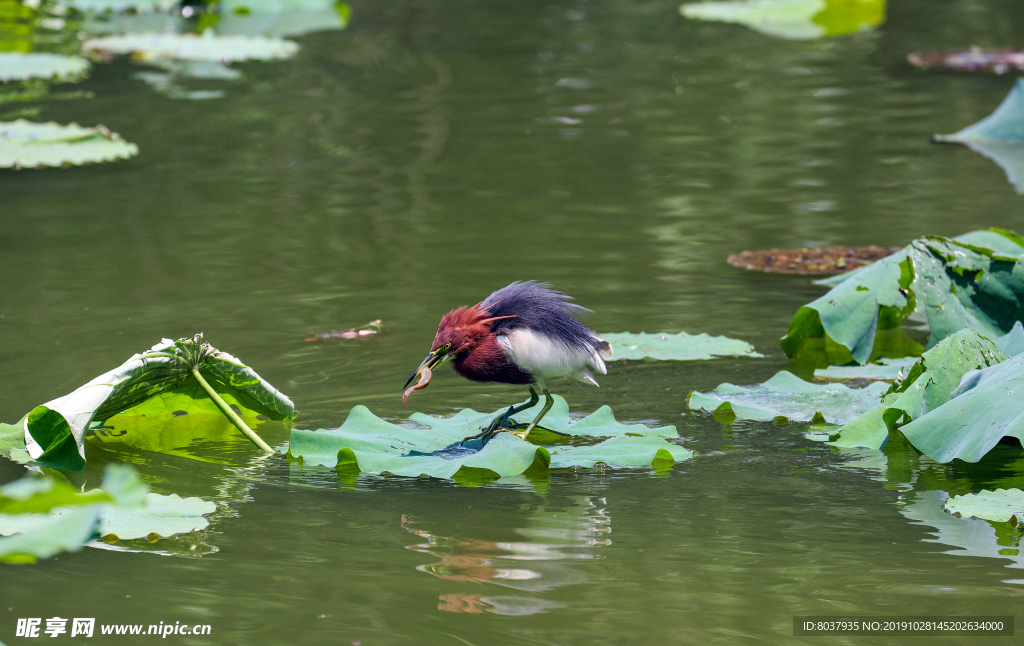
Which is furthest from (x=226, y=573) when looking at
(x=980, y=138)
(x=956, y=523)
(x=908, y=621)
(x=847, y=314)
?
(x=980, y=138)

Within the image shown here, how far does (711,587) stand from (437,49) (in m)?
10.7

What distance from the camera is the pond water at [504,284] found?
2.95 meters

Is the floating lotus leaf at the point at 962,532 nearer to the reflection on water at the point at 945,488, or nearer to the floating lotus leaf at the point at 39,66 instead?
the reflection on water at the point at 945,488

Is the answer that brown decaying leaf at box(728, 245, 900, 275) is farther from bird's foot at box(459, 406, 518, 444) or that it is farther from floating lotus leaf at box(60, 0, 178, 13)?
floating lotus leaf at box(60, 0, 178, 13)

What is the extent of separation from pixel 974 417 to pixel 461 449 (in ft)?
→ 4.90

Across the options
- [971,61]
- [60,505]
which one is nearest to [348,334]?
[60,505]

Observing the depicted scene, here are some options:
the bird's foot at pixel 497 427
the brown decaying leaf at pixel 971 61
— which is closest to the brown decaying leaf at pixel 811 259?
the bird's foot at pixel 497 427

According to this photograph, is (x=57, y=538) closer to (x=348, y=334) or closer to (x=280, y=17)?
(x=348, y=334)

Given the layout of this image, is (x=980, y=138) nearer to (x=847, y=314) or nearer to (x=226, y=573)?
(x=847, y=314)

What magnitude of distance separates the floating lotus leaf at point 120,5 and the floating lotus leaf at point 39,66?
3327mm

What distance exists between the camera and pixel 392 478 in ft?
12.4

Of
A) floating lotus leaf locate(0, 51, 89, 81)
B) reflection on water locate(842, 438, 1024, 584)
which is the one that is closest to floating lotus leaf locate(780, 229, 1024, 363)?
reflection on water locate(842, 438, 1024, 584)

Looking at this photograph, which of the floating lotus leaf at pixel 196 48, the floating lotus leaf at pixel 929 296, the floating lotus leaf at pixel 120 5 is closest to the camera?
the floating lotus leaf at pixel 929 296

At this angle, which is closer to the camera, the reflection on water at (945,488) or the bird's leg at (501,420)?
the reflection on water at (945,488)
